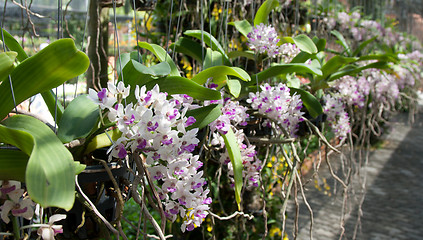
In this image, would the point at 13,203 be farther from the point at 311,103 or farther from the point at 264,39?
the point at 311,103

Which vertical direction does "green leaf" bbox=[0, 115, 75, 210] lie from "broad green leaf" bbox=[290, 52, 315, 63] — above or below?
below

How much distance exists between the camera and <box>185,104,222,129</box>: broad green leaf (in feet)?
2.67

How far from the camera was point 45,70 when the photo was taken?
620 mm

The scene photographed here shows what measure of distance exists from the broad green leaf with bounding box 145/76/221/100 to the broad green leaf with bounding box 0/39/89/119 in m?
0.21

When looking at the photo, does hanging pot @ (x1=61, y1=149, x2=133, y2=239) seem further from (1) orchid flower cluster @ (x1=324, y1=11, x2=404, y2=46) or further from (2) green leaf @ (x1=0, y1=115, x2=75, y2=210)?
(1) orchid flower cluster @ (x1=324, y1=11, x2=404, y2=46)

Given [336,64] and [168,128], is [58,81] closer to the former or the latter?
[168,128]

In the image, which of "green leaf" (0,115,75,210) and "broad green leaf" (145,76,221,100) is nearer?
"green leaf" (0,115,75,210)

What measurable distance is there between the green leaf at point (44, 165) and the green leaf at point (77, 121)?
0.09 m

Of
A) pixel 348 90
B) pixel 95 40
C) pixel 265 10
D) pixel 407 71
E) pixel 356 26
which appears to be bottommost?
pixel 407 71

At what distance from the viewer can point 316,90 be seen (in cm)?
171

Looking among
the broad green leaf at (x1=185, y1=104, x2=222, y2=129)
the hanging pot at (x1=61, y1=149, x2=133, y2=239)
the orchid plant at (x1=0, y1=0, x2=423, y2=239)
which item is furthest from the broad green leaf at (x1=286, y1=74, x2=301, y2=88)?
the hanging pot at (x1=61, y1=149, x2=133, y2=239)

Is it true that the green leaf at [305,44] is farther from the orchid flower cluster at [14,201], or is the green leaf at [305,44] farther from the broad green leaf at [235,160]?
the orchid flower cluster at [14,201]

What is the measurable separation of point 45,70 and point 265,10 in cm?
90

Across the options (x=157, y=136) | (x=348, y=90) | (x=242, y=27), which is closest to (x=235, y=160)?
(x=157, y=136)
